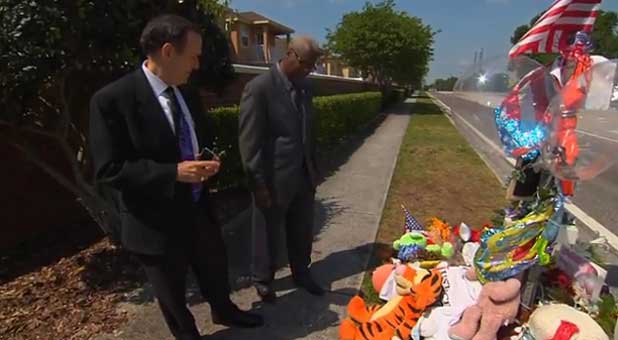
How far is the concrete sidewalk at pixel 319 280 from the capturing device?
2.75 meters

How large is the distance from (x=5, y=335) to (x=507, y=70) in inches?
140

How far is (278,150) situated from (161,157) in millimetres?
924

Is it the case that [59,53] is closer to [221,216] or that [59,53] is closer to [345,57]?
[221,216]

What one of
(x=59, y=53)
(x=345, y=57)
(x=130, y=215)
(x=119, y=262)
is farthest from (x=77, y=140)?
(x=345, y=57)

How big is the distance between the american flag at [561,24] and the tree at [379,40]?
2638 centimetres

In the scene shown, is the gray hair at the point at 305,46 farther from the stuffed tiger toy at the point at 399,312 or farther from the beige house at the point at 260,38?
the beige house at the point at 260,38

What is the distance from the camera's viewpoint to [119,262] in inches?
141

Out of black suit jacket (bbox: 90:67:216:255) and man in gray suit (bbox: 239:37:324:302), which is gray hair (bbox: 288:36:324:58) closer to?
man in gray suit (bbox: 239:37:324:302)

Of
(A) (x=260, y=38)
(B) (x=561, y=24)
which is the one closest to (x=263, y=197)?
(B) (x=561, y=24)

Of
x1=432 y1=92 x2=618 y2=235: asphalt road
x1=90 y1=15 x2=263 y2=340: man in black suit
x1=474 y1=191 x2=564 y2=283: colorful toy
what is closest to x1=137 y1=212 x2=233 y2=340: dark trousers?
x1=90 y1=15 x2=263 y2=340: man in black suit

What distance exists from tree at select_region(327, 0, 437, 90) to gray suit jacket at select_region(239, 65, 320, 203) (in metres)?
26.0

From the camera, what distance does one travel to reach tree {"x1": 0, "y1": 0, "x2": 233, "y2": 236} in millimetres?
2328

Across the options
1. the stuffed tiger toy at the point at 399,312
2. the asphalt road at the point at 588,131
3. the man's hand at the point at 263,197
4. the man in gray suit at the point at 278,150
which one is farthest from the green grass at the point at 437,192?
the asphalt road at the point at 588,131

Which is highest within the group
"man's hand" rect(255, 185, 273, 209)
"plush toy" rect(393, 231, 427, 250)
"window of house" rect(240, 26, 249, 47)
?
"window of house" rect(240, 26, 249, 47)
